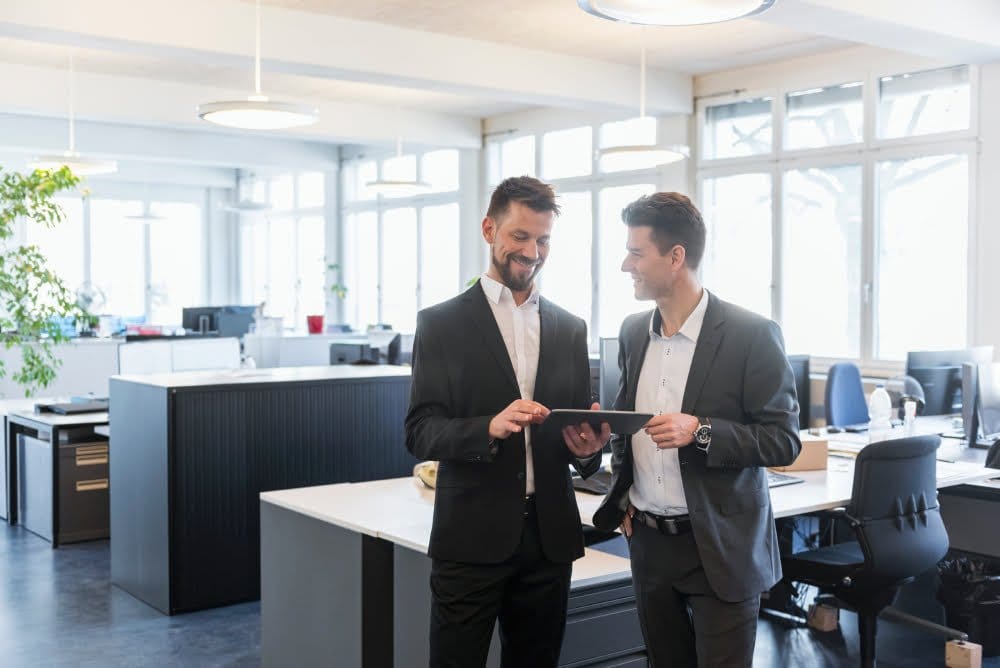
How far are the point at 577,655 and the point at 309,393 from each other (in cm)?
248

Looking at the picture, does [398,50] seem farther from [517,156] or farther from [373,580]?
[373,580]

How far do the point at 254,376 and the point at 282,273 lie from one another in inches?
454

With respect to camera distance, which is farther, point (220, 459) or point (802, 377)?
point (802, 377)

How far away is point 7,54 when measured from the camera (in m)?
8.84

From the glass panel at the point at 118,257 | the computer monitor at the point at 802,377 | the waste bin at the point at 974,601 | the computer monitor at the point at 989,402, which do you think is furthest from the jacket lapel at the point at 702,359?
the glass panel at the point at 118,257

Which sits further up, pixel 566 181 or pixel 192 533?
pixel 566 181

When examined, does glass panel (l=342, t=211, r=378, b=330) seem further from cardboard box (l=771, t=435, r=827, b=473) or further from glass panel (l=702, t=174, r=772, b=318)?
cardboard box (l=771, t=435, r=827, b=473)

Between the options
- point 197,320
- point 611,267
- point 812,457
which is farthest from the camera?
point 197,320

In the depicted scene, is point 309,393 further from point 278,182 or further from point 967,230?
point 278,182

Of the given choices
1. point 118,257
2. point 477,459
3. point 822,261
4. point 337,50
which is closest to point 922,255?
point 822,261

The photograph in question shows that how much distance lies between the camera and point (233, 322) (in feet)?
37.0

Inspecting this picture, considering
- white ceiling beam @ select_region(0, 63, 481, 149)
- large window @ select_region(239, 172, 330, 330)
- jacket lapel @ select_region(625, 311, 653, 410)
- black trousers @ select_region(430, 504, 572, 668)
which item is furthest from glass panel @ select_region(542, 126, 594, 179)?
black trousers @ select_region(430, 504, 572, 668)

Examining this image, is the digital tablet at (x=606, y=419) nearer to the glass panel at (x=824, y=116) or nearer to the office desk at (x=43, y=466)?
the office desk at (x=43, y=466)

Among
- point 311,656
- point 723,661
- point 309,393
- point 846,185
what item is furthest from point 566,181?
point 723,661
